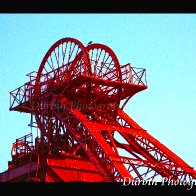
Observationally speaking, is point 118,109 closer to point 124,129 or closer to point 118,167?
point 124,129

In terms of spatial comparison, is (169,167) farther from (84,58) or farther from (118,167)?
(84,58)

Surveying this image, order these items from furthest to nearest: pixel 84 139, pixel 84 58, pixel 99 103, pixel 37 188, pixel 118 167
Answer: pixel 99 103
pixel 84 58
pixel 84 139
pixel 118 167
pixel 37 188

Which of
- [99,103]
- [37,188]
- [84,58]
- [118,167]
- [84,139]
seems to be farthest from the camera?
[99,103]

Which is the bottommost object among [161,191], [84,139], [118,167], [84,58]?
[161,191]

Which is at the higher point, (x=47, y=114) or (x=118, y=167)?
(x=47, y=114)

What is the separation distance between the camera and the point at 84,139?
3619cm

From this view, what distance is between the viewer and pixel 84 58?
39312 mm

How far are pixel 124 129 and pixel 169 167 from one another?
4.16 m

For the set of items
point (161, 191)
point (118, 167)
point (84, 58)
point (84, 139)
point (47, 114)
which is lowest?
point (161, 191)

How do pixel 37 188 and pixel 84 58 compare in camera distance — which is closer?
pixel 37 188

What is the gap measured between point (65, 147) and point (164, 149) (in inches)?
275
